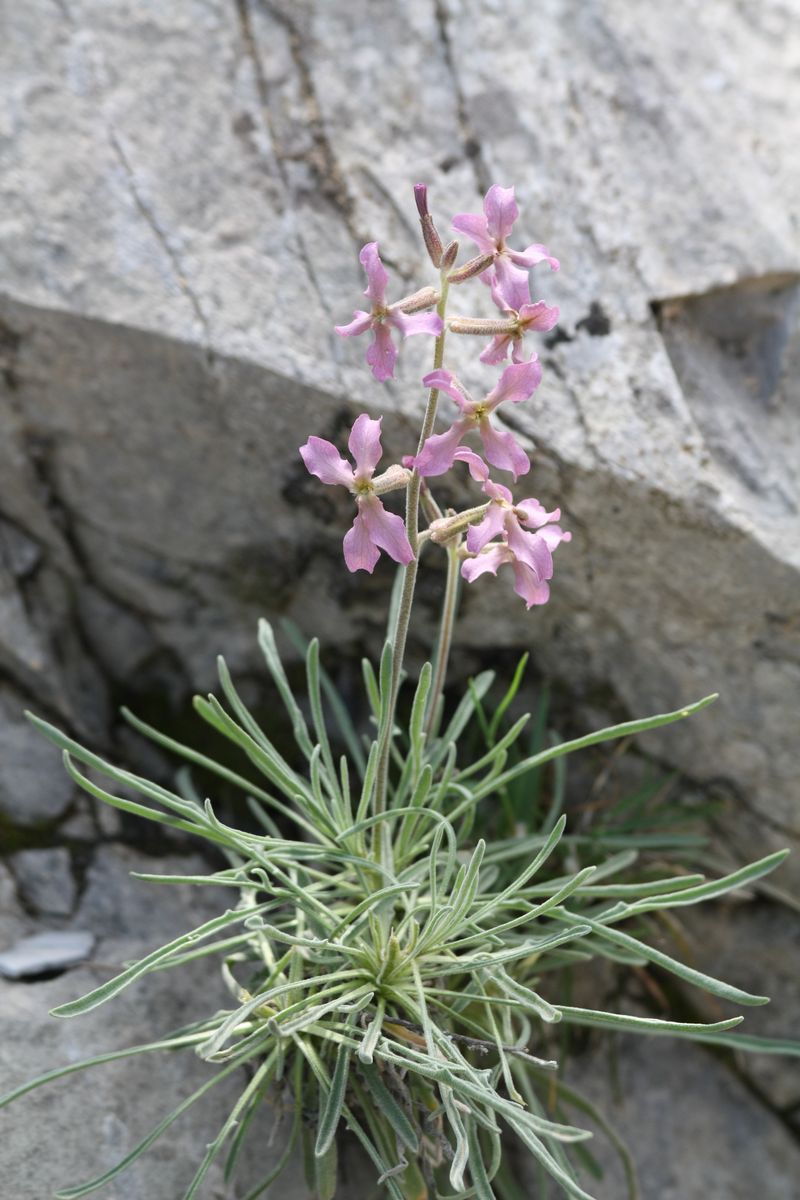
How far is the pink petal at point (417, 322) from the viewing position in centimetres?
110

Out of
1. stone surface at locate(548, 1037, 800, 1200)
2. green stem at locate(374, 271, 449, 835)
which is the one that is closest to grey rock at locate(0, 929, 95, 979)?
green stem at locate(374, 271, 449, 835)

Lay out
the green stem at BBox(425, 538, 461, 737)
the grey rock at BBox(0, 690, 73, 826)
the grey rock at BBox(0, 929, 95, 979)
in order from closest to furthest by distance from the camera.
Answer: the green stem at BBox(425, 538, 461, 737) < the grey rock at BBox(0, 929, 95, 979) < the grey rock at BBox(0, 690, 73, 826)

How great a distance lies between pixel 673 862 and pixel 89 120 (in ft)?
5.30

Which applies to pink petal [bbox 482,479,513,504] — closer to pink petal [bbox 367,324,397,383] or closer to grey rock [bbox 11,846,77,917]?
pink petal [bbox 367,324,397,383]

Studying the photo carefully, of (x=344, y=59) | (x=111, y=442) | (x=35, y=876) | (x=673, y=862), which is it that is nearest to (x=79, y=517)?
(x=111, y=442)

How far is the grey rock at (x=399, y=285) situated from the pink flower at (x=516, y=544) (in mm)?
474

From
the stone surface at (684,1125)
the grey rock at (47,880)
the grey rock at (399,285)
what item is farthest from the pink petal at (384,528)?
the stone surface at (684,1125)

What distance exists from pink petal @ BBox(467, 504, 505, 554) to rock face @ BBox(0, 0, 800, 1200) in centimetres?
52

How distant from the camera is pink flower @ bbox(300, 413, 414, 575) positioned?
116cm

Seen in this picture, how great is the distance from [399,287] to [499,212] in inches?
25.6

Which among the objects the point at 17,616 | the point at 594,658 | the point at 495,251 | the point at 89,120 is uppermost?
the point at 89,120

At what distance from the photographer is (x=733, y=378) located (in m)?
1.85

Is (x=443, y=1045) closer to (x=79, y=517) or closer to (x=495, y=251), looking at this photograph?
A: (x=495, y=251)

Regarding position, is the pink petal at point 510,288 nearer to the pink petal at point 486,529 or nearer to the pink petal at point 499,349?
the pink petal at point 499,349
